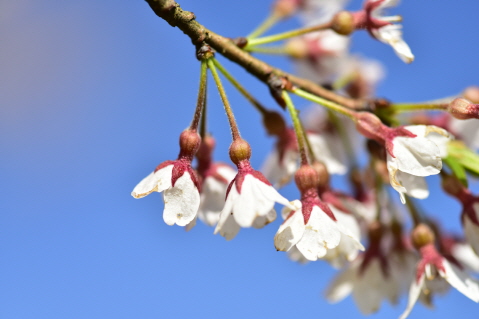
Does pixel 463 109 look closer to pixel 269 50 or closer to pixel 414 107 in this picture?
pixel 414 107

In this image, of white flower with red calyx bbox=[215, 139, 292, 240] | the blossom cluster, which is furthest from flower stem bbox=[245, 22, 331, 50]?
white flower with red calyx bbox=[215, 139, 292, 240]

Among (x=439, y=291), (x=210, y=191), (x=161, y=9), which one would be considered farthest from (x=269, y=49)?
(x=439, y=291)

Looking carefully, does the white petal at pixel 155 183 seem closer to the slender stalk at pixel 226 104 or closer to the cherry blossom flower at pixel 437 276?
the slender stalk at pixel 226 104

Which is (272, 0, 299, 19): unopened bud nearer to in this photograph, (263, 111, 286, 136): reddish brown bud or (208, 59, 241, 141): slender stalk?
(263, 111, 286, 136): reddish brown bud

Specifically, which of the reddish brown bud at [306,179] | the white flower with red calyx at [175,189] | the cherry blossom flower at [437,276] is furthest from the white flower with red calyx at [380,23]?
the white flower with red calyx at [175,189]

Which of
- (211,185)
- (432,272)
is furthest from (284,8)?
(432,272)

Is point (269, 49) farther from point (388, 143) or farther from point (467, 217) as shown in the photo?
point (467, 217)
